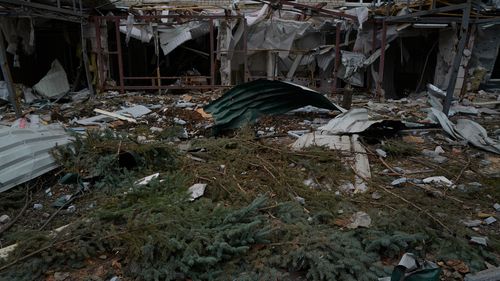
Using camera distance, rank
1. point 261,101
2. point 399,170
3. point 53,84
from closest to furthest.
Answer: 1. point 399,170
2. point 261,101
3. point 53,84

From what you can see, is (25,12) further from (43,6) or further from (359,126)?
(359,126)

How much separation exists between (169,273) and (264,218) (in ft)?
2.98

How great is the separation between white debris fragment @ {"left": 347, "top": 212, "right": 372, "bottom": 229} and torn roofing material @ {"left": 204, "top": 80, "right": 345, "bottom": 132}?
3299mm

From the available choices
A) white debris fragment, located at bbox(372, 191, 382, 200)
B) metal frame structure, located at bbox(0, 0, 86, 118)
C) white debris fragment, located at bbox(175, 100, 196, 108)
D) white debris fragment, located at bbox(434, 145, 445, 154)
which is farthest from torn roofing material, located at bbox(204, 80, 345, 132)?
metal frame structure, located at bbox(0, 0, 86, 118)

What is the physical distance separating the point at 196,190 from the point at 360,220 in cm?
156

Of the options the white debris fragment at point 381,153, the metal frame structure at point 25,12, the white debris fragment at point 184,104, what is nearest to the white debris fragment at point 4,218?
the white debris fragment at point 381,153

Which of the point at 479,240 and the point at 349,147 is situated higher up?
the point at 349,147

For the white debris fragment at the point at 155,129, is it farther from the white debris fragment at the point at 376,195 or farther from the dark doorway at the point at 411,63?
the dark doorway at the point at 411,63

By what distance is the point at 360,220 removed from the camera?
10.1 feet

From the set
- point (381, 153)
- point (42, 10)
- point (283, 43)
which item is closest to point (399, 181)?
point (381, 153)

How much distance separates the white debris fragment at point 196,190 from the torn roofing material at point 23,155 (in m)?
1.70

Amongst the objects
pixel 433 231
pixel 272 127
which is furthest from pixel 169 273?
pixel 272 127

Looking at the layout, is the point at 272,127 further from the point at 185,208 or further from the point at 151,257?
the point at 151,257

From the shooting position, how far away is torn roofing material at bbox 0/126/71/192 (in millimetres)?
3652
